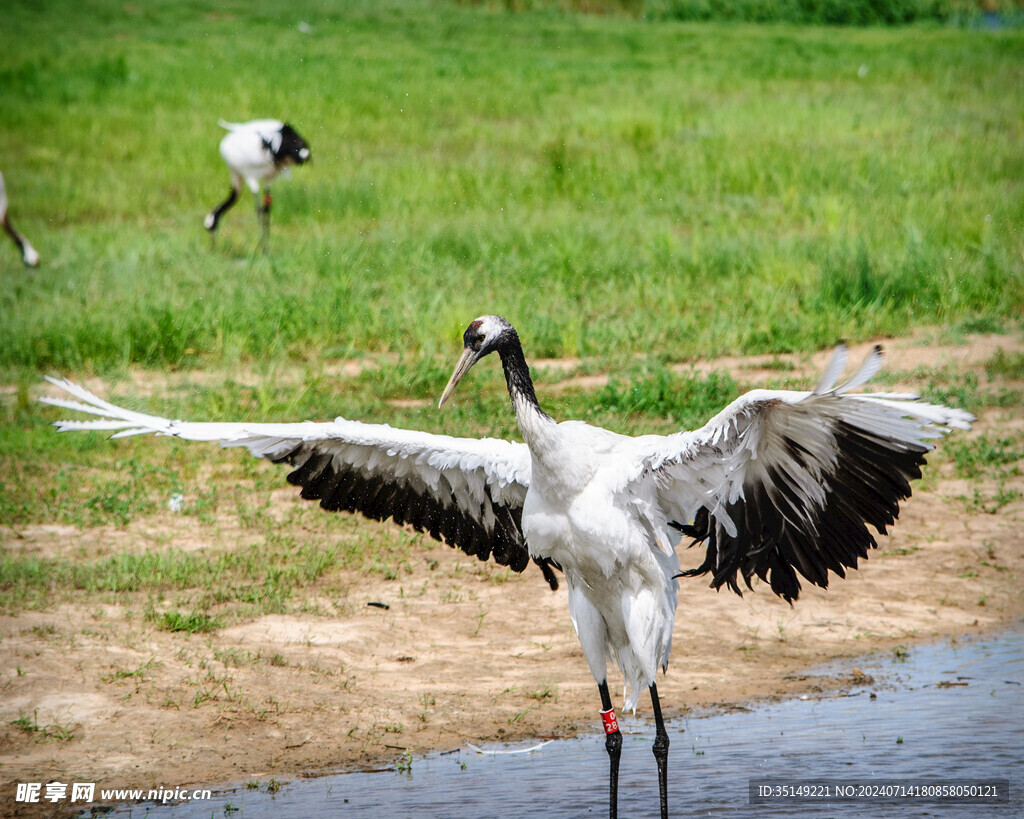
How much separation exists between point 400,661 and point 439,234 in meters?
6.00

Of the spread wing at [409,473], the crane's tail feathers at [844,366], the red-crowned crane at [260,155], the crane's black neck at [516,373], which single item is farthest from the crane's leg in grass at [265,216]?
the crane's tail feathers at [844,366]

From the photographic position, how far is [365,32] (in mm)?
20844

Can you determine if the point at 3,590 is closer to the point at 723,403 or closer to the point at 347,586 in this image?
the point at 347,586

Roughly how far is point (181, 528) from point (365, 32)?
1639 cm

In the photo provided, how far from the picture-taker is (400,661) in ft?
15.6

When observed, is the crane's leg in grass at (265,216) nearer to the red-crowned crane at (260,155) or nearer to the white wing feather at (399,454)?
the red-crowned crane at (260,155)

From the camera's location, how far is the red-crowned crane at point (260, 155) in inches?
469

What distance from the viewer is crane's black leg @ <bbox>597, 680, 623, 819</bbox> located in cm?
379

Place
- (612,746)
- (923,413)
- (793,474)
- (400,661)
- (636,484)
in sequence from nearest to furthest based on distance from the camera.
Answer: (923,413), (793,474), (636,484), (612,746), (400,661)

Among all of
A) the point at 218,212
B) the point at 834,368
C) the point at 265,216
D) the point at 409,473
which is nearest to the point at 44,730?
the point at 409,473

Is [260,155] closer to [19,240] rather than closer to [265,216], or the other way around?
[265,216]

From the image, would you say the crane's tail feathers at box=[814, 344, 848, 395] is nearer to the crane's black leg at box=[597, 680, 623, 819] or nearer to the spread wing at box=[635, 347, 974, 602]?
the spread wing at box=[635, 347, 974, 602]

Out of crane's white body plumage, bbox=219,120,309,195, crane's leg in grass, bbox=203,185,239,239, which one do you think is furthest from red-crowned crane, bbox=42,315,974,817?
crane's white body plumage, bbox=219,120,309,195

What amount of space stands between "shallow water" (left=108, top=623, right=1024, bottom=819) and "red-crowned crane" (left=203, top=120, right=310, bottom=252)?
8336mm
